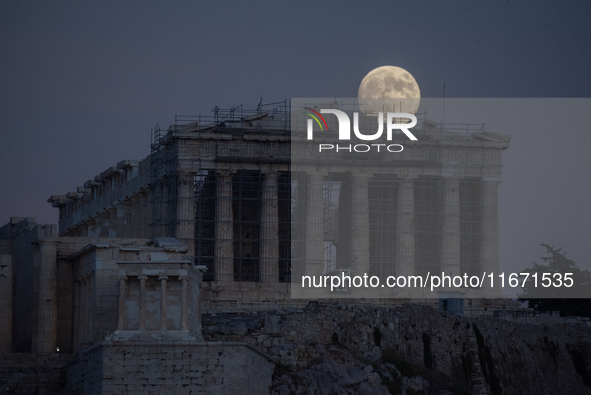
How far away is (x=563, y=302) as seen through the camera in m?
90.2

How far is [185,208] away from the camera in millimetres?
79312

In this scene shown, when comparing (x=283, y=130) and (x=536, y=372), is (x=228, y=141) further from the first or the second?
(x=536, y=372)

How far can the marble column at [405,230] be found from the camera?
267 ft

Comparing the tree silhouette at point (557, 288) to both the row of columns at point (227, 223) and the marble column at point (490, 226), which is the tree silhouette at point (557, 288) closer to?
the marble column at point (490, 226)

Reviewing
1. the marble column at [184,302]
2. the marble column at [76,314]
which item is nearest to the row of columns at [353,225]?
the marble column at [76,314]

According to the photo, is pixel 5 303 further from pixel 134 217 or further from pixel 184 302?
pixel 134 217

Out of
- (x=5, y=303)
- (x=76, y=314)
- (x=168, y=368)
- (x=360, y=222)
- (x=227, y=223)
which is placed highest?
(x=360, y=222)

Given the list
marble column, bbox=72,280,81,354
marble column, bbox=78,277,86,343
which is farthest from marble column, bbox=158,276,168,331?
marble column, bbox=72,280,81,354

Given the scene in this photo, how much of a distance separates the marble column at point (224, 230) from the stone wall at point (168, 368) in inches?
1062

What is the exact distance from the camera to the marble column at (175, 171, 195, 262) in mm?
78750

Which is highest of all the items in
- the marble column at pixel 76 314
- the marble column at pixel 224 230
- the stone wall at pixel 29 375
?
the marble column at pixel 224 230

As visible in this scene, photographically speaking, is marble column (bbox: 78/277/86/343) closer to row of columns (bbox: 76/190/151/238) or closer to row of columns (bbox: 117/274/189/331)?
row of columns (bbox: 117/274/189/331)

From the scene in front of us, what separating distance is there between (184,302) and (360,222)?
27.9m

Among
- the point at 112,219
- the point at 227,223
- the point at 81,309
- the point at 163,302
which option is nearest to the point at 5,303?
the point at 81,309
